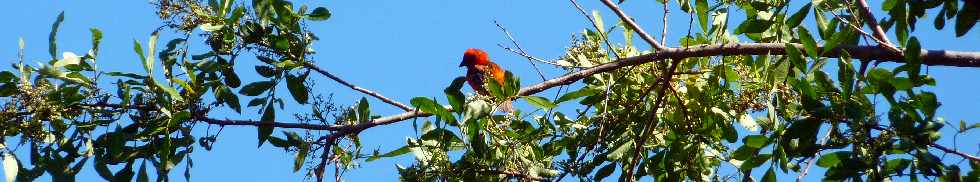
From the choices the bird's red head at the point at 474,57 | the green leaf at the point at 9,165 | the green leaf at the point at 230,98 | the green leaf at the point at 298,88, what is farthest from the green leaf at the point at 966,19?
the bird's red head at the point at 474,57

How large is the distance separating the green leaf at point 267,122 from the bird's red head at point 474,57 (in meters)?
7.03

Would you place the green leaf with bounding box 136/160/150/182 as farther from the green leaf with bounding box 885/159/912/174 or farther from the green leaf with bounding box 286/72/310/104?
the green leaf with bounding box 885/159/912/174

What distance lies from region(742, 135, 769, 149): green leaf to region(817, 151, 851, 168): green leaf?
0.45ft

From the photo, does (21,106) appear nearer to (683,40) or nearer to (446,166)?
(446,166)

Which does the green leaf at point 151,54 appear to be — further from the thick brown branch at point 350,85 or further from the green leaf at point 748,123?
the green leaf at point 748,123

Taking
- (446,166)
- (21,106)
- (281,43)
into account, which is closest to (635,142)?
(446,166)

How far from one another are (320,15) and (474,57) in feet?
23.2

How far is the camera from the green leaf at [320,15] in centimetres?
364

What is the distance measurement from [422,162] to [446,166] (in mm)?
77

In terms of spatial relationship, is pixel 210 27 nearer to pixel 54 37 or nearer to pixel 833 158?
pixel 54 37

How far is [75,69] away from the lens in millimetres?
3232

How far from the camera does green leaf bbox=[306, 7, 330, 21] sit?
3643 mm

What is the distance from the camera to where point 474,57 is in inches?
422

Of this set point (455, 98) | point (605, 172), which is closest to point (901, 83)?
point (455, 98)
